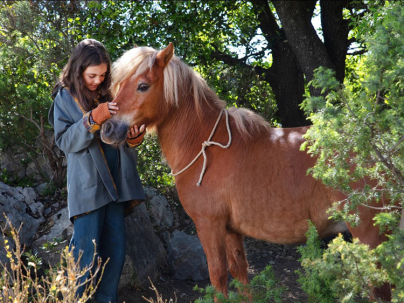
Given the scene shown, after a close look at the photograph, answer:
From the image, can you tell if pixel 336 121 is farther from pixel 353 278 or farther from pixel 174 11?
pixel 174 11

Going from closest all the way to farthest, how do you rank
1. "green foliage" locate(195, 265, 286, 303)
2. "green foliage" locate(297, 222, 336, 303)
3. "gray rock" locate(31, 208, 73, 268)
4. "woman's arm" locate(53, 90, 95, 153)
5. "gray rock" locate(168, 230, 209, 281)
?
"green foliage" locate(297, 222, 336, 303) → "green foliage" locate(195, 265, 286, 303) → "woman's arm" locate(53, 90, 95, 153) → "gray rock" locate(31, 208, 73, 268) → "gray rock" locate(168, 230, 209, 281)

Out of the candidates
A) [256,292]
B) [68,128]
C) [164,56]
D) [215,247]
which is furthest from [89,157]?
[256,292]

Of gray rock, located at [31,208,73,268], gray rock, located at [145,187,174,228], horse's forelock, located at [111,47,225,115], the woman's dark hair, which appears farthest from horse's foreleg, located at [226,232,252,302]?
gray rock, located at [145,187,174,228]

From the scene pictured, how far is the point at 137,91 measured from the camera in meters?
3.20

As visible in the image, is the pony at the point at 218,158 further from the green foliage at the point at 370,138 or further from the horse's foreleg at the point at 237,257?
the green foliage at the point at 370,138

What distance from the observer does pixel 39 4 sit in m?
5.39

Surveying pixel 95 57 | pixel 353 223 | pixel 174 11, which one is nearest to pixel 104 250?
pixel 95 57

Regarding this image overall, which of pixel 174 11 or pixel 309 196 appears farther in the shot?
pixel 174 11

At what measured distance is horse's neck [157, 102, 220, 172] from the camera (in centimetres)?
344

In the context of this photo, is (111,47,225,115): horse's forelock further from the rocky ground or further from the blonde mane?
the rocky ground

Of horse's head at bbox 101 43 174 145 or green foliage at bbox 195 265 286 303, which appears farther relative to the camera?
horse's head at bbox 101 43 174 145

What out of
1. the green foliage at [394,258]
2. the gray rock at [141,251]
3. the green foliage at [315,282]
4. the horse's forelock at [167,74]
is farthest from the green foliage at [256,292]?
the gray rock at [141,251]

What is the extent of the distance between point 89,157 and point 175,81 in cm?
84

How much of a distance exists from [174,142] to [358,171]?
5.06 ft
